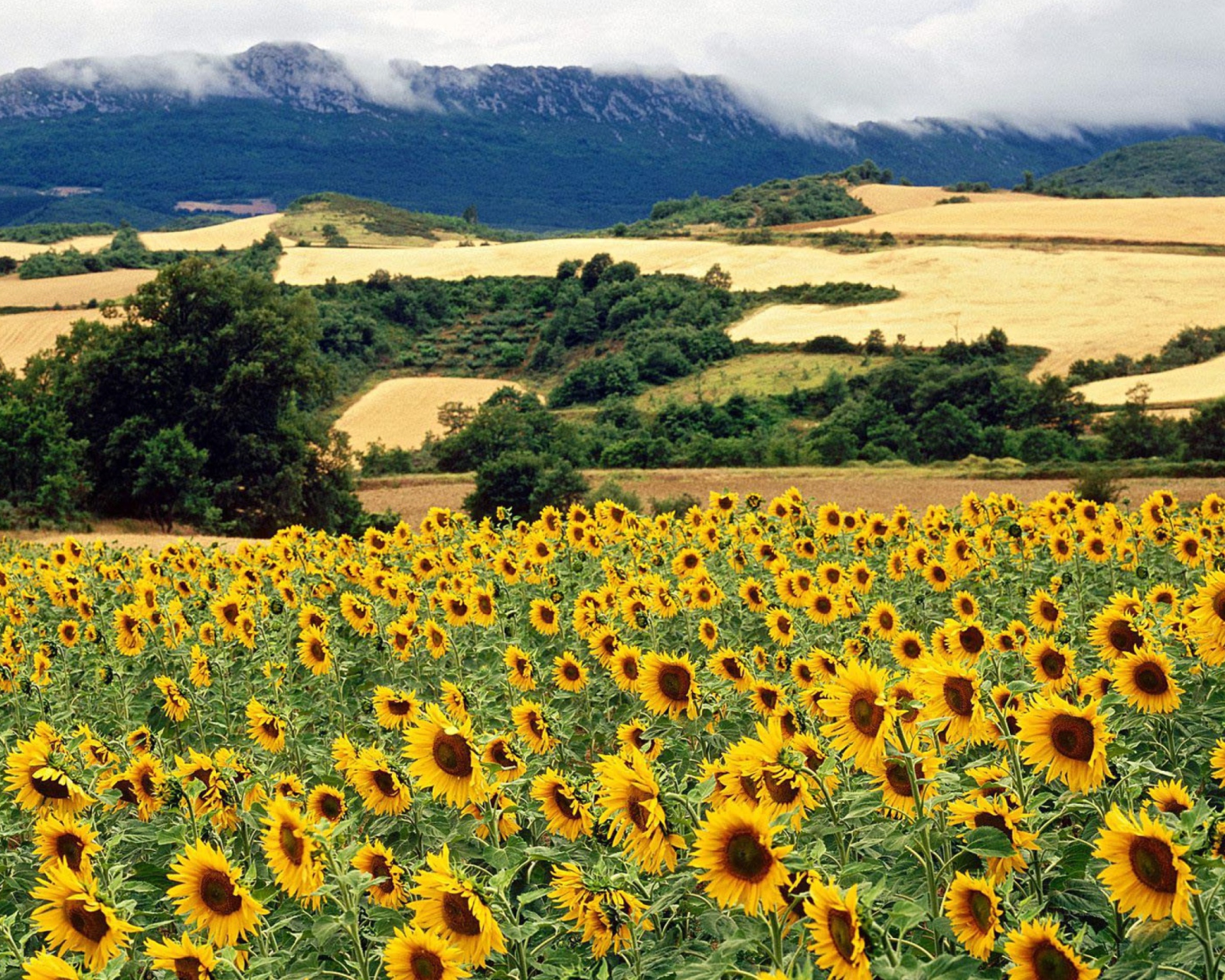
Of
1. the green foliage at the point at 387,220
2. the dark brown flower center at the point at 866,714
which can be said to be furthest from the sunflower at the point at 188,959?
the green foliage at the point at 387,220

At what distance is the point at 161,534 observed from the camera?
30875 mm

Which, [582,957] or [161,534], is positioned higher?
[582,957]

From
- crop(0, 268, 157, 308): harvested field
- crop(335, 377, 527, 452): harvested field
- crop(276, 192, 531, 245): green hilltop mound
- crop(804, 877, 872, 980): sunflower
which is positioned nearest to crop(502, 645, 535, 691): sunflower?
crop(804, 877, 872, 980): sunflower

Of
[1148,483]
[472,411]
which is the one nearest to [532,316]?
[472,411]

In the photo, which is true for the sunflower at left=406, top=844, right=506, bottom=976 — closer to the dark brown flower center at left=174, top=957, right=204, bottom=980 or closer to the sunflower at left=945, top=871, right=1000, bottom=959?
the dark brown flower center at left=174, top=957, right=204, bottom=980

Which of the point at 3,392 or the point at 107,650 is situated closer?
the point at 107,650

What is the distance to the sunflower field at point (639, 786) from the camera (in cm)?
263

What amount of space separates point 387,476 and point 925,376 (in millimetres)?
23527

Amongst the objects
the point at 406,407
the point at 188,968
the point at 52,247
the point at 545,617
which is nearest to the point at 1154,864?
the point at 188,968

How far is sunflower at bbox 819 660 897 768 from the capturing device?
119 inches

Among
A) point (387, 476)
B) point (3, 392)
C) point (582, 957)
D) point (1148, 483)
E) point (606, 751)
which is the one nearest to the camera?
point (582, 957)

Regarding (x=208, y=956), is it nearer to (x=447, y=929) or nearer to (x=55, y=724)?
(x=447, y=929)

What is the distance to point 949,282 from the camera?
7800 centimetres

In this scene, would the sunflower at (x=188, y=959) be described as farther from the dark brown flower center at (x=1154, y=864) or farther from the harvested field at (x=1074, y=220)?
the harvested field at (x=1074, y=220)
